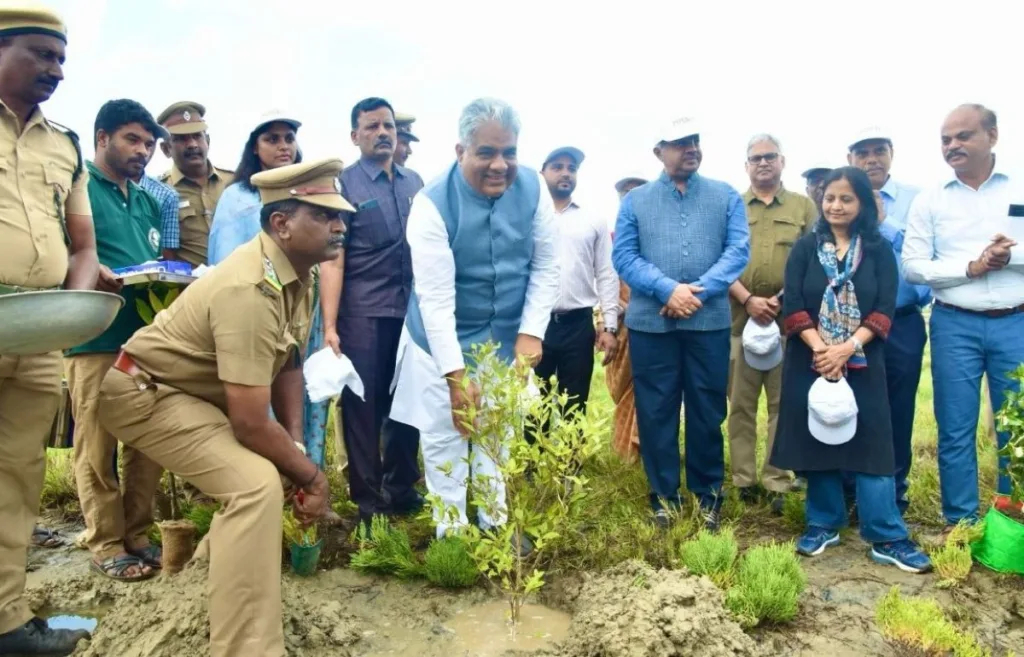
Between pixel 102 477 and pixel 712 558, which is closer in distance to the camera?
pixel 712 558

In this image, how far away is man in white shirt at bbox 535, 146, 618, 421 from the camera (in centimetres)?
545

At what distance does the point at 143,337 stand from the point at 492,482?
1846 millimetres

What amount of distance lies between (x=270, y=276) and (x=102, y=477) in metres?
1.75

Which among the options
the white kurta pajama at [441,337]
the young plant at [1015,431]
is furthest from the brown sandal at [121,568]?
the young plant at [1015,431]

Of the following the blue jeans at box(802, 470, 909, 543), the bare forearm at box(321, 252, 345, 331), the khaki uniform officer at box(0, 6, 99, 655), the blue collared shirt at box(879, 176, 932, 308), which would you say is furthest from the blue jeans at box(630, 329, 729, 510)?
the khaki uniform officer at box(0, 6, 99, 655)

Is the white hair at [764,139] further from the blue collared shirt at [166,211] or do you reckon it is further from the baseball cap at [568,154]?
the blue collared shirt at [166,211]

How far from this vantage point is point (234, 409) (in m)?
2.96

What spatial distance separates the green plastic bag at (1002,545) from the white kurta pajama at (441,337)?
241 cm

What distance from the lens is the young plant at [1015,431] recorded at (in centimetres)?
377

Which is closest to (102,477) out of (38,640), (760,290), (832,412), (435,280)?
(38,640)

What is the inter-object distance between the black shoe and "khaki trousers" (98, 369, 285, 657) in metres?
0.89

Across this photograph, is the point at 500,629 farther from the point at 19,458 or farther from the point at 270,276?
the point at 19,458

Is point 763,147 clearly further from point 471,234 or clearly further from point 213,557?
point 213,557

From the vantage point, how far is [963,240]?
4.39 meters
